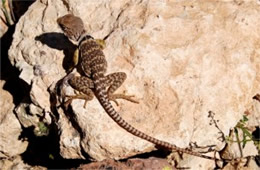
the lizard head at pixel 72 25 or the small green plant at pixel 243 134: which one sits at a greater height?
the lizard head at pixel 72 25

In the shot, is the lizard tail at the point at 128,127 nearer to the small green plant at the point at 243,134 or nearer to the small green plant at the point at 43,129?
the small green plant at the point at 243,134

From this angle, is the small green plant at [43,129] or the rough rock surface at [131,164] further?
the small green plant at [43,129]

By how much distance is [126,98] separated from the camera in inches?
218

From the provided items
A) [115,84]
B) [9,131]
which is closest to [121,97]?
[115,84]

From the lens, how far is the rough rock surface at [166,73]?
17.8ft

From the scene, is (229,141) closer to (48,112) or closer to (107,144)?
(107,144)

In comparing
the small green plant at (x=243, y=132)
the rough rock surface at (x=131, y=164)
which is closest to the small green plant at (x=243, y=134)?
the small green plant at (x=243, y=132)

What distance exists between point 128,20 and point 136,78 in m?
1.03

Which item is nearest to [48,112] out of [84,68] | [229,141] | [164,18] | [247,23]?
[84,68]

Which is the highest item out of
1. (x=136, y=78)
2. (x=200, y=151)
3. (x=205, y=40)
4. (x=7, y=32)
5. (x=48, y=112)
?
(x=7, y=32)

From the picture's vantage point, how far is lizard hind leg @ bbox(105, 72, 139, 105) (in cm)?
554

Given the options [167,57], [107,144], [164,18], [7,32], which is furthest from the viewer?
[7,32]

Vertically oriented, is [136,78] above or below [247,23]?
below

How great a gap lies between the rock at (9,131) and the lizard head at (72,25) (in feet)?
5.87
